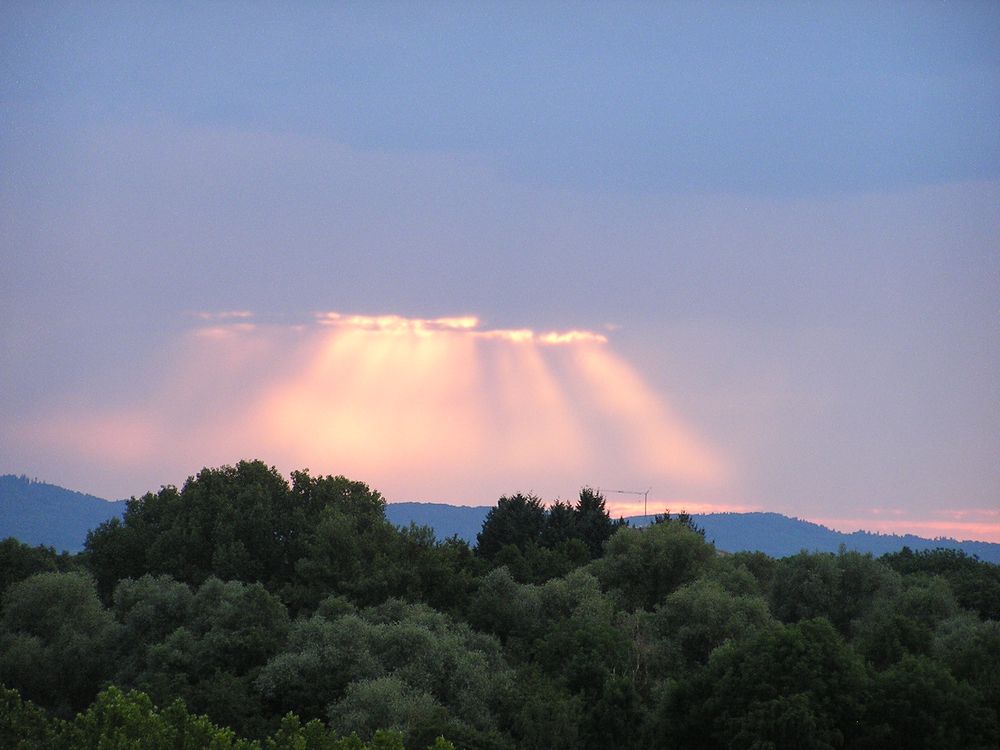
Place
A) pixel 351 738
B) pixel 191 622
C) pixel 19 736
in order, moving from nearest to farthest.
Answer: pixel 351 738, pixel 19 736, pixel 191 622

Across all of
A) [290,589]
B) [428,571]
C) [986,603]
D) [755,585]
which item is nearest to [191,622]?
[290,589]

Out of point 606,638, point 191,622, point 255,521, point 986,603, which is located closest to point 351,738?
point 606,638

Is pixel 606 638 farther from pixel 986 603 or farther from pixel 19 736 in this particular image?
pixel 986 603

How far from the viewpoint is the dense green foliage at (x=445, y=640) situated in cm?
5238

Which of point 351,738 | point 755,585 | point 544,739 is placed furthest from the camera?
point 755,585

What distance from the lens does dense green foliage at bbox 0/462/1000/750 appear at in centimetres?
5238

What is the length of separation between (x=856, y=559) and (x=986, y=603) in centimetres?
1328

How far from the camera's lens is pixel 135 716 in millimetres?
46031

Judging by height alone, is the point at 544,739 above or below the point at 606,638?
below

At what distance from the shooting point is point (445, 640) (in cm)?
6425

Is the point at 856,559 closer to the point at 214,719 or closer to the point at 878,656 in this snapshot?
the point at 878,656

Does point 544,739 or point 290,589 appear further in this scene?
point 290,589

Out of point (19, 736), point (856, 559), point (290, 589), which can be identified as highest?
point (856, 559)

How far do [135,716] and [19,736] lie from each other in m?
7.20
